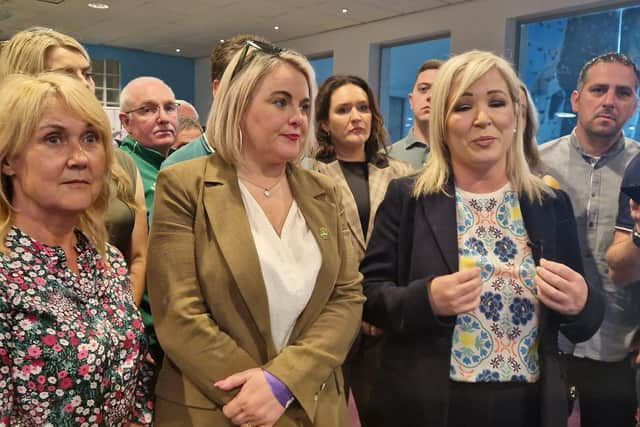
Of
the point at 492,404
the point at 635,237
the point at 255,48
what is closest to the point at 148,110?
the point at 255,48

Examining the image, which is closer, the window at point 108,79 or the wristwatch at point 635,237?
the wristwatch at point 635,237

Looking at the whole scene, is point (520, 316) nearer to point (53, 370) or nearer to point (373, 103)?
point (53, 370)

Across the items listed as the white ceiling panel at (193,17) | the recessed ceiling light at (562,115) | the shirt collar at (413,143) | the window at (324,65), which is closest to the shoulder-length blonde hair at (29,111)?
the shirt collar at (413,143)

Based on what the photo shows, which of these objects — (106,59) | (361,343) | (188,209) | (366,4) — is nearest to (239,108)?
(188,209)

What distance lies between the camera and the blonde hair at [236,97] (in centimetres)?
156

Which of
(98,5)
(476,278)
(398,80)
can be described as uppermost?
(98,5)

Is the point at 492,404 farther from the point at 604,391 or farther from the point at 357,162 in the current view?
the point at 357,162

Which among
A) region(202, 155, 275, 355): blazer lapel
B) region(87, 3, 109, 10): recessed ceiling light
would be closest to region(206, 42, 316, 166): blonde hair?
region(202, 155, 275, 355): blazer lapel

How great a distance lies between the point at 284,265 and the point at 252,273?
99mm

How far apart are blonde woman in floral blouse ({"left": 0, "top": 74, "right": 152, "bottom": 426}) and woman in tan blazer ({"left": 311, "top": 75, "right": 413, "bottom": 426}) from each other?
3.42 ft

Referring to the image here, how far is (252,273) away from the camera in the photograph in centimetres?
143

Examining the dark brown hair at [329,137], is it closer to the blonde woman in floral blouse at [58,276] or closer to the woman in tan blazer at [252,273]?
the woman in tan blazer at [252,273]

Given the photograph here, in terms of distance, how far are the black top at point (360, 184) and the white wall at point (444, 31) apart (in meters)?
4.79

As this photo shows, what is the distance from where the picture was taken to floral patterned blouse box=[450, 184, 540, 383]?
5.16ft
